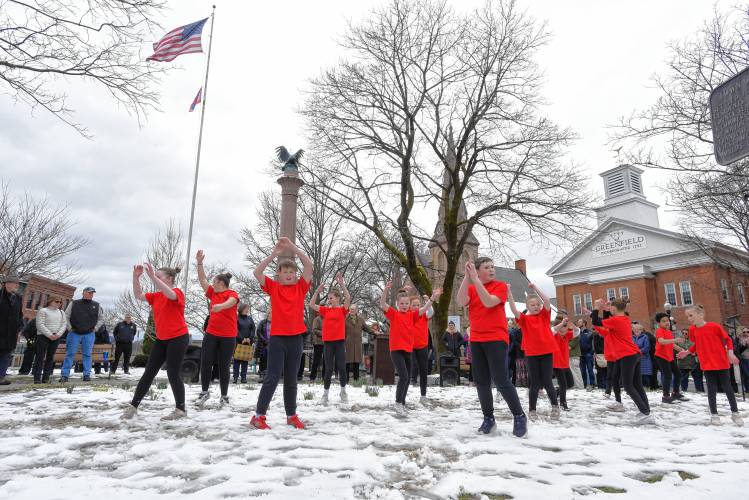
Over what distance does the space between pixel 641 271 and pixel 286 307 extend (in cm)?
3947

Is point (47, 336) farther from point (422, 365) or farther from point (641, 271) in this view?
point (641, 271)

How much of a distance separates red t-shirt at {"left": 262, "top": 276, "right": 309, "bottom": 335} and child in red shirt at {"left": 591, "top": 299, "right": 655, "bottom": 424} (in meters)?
4.55

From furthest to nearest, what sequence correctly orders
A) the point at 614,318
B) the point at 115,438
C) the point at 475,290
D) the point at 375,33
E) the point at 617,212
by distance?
the point at 617,212 < the point at 375,33 < the point at 614,318 < the point at 475,290 < the point at 115,438

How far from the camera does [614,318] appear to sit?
7.14 m

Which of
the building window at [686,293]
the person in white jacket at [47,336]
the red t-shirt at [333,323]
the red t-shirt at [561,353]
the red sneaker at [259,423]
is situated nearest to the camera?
the red sneaker at [259,423]

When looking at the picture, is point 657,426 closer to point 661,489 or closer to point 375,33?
point 661,489

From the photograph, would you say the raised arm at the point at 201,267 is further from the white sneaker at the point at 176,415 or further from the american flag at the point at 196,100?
the american flag at the point at 196,100

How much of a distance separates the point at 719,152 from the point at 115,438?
586cm

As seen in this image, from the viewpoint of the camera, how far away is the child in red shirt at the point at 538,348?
20.9 ft

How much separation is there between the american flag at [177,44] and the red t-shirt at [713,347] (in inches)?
588

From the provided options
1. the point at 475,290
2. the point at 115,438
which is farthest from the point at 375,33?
the point at 115,438

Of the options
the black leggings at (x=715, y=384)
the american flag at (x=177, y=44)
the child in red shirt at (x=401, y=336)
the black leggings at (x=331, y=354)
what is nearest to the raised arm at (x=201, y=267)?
the black leggings at (x=331, y=354)

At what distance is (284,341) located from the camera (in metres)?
5.21

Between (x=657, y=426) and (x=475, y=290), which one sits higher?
(x=475, y=290)
